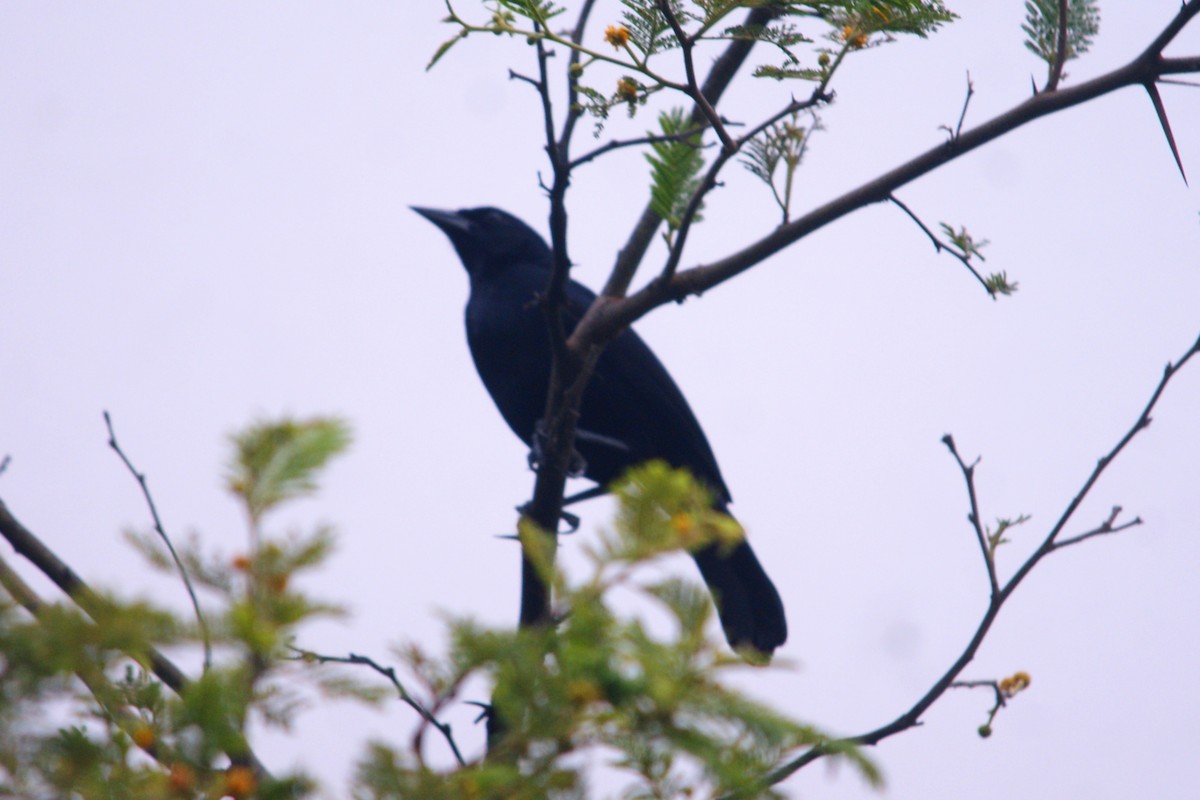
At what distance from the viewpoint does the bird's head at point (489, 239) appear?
5.08 m

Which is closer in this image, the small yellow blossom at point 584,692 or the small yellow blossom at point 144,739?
the small yellow blossom at point 584,692

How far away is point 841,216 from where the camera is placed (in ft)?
7.66

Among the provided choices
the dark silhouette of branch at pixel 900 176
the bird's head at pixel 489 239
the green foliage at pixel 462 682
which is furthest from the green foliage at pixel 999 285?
the bird's head at pixel 489 239

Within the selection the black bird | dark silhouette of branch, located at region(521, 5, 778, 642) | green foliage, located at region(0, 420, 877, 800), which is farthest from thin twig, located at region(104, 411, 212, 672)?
the black bird

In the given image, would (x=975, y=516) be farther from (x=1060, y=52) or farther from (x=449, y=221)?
(x=449, y=221)

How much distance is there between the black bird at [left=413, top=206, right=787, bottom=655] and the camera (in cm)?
432

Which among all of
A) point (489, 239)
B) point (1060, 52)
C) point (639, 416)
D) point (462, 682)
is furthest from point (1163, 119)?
point (489, 239)

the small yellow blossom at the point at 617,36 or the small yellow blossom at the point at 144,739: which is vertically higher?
the small yellow blossom at the point at 617,36

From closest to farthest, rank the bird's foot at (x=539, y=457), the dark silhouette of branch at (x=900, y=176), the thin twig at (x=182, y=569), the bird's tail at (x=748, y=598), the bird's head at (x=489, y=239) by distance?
1. the thin twig at (x=182, y=569)
2. the dark silhouette of branch at (x=900, y=176)
3. the bird's foot at (x=539, y=457)
4. the bird's tail at (x=748, y=598)
5. the bird's head at (x=489, y=239)

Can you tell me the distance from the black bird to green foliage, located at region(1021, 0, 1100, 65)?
223cm

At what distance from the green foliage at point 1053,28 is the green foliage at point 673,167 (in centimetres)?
70

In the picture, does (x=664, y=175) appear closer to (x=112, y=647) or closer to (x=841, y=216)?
(x=841, y=216)

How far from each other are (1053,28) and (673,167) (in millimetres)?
804

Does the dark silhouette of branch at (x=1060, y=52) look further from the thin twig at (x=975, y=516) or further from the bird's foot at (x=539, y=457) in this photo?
the bird's foot at (x=539, y=457)
